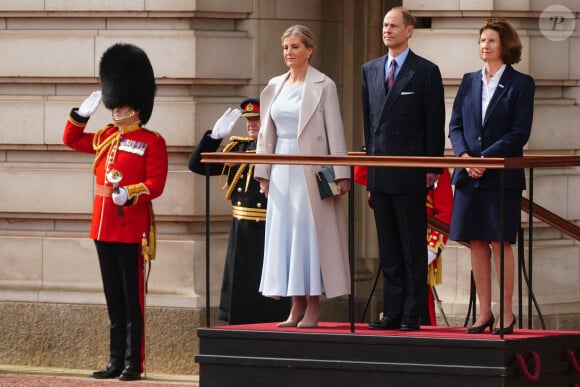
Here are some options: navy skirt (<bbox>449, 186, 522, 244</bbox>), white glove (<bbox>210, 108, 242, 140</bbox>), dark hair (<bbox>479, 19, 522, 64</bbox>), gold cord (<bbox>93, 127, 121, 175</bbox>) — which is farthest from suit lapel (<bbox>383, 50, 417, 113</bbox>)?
gold cord (<bbox>93, 127, 121, 175</bbox>)

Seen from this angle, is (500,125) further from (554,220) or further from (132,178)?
(132,178)

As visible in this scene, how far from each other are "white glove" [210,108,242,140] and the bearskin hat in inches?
23.3

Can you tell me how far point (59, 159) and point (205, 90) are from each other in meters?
1.17

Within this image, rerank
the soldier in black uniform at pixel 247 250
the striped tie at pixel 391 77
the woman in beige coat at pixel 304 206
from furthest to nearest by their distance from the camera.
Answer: the soldier in black uniform at pixel 247 250 < the woman in beige coat at pixel 304 206 < the striped tie at pixel 391 77

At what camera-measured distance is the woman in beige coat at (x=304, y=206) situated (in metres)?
10.5

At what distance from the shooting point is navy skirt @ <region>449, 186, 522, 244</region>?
33.2 feet

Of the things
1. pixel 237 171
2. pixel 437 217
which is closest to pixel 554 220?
pixel 437 217

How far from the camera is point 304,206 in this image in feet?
34.5

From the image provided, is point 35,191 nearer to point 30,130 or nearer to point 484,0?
point 30,130

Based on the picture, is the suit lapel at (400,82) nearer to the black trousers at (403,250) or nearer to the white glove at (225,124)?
the black trousers at (403,250)

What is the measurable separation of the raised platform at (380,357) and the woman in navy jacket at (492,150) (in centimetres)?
31

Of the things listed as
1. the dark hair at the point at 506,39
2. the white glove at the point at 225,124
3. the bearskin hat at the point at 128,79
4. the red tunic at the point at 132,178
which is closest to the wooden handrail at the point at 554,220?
the dark hair at the point at 506,39

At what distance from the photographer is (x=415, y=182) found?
10.2 m

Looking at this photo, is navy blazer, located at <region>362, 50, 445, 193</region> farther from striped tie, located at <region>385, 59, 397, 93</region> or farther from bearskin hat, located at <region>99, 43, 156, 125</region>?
bearskin hat, located at <region>99, 43, 156, 125</region>
